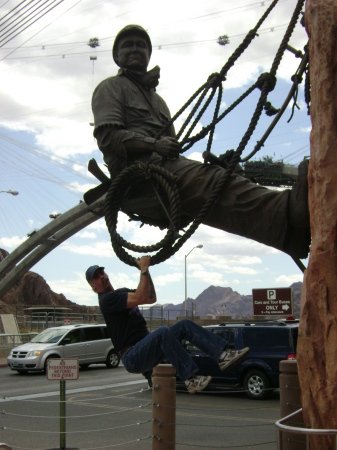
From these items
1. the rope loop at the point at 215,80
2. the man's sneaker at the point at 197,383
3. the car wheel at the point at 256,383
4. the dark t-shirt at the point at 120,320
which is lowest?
the car wheel at the point at 256,383

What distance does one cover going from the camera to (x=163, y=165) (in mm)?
4406

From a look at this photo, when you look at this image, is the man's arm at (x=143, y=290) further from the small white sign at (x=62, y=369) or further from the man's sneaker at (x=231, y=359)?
the small white sign at (x=62, y=369)

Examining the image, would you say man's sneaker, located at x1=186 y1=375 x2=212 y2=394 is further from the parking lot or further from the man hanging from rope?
the parking lot

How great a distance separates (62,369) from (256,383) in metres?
6.81

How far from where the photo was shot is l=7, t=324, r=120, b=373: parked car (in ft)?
60.8

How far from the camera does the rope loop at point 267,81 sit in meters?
4.23

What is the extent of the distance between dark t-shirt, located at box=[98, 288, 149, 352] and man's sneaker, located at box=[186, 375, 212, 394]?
55 cm

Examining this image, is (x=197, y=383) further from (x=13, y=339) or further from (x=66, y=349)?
(x=13, y=339)

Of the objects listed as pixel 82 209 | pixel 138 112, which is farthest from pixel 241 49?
pixel 82 209

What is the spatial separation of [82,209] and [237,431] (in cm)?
2610

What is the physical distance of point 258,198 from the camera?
4078 mm

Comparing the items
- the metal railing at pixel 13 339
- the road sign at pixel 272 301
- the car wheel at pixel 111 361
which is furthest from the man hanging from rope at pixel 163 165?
the road sign at pixel 272 301

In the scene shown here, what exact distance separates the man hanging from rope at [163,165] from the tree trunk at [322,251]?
34cm

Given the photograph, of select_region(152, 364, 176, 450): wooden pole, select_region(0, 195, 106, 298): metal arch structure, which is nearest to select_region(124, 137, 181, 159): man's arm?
select_region(152, 364, 176, 450): wooden pole
